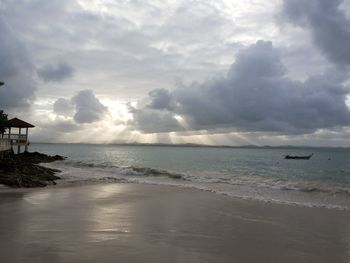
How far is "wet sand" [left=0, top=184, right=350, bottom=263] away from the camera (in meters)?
8.35

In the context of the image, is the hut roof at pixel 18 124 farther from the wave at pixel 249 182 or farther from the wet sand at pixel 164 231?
the wet sand at pixel 164 231

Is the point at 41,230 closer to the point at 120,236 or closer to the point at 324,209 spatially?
the point at 120,236

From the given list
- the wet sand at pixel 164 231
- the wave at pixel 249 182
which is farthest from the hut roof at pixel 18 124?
the wet sand at pixel 164 231

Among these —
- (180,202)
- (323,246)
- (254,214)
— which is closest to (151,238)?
(323,246)

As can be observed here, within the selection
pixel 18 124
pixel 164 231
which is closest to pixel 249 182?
pixel 164 231

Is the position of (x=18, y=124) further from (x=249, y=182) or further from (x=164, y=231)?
(x=164, y=231)

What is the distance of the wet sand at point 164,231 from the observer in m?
8.35

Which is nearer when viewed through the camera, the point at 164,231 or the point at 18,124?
the point at 164,231

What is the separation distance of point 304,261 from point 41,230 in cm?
729

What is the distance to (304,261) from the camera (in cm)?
839

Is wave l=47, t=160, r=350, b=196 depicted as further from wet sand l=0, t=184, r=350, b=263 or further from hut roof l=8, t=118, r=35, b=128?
hut roof l=8, t=118, r=35, b=128

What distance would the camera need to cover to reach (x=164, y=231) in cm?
1062

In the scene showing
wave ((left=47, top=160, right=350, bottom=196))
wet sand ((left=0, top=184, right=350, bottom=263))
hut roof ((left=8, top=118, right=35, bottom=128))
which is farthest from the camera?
hut roof ((left=8, top=118, right=35, bottom=128))

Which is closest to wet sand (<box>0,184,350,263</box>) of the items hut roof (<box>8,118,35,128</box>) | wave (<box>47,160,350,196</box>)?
wave (<box>47,160,350,196</box>)
